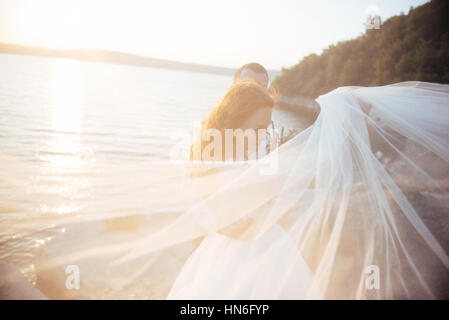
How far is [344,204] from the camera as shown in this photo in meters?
1.56

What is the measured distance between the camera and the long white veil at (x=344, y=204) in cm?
146

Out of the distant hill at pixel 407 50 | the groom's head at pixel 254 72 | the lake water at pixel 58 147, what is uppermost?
the distant hill at pixel 407 50

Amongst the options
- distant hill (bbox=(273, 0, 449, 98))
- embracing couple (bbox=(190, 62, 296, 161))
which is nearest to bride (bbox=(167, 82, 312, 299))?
embracing couple (bbox=(190, 62, 296, 161))

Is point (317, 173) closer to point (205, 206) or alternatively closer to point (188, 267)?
point (205, 206)

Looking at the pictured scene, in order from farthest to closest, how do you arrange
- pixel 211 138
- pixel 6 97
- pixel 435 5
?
pixel 6 97
pixel 435 5
pixel 211 138

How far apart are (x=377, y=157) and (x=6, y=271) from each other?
452 cm

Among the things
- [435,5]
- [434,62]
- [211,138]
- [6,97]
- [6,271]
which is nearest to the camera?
[211,138]

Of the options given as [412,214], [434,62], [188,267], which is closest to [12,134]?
[188,267]

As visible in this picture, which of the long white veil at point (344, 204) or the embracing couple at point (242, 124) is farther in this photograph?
the embracing couple at point (242, 124)

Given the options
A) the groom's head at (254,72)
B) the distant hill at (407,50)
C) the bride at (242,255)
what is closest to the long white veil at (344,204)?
the bride at (242,255)

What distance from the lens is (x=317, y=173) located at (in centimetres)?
173

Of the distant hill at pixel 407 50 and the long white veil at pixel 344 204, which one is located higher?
the distant hill at pixel 407 50

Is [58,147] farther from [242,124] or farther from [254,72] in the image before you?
[242,124]

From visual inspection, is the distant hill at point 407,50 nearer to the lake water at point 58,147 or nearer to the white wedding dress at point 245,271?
the lake water at point 58,147
